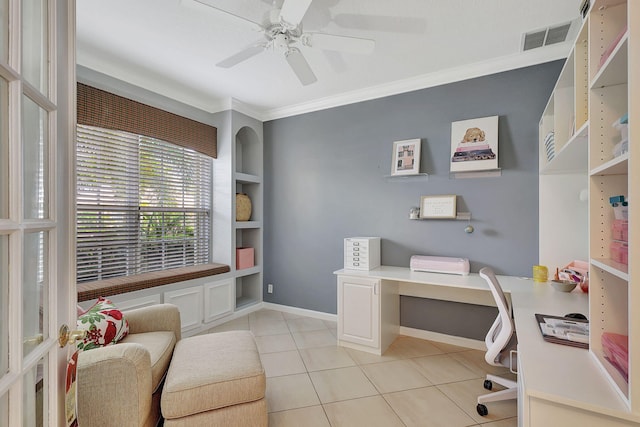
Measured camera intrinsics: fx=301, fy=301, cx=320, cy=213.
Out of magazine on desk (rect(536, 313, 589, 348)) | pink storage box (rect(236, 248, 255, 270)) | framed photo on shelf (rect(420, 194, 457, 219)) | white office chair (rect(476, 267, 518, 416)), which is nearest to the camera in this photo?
magazine on desk (rect(536, 313, 589, 348))

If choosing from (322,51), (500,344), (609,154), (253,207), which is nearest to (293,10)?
(322,51)

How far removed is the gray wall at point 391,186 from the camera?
2.64m

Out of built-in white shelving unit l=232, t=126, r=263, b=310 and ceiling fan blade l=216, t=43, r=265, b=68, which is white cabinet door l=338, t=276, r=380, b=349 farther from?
ceiling fan blade l=216, t=43, r=265, b=68

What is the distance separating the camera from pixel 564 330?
1353 millimetres

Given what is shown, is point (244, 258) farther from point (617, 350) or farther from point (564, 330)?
point (617, 350)

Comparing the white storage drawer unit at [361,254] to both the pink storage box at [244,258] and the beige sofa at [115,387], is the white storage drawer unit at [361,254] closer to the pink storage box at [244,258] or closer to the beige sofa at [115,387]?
the pink storage box at [244,258]

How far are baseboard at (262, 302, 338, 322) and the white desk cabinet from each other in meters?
0.71

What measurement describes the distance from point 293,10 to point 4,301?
1723mm

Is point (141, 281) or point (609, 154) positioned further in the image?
point (141, 281)

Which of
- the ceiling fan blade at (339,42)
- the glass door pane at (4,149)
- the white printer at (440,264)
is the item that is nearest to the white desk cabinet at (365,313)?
the white printer at (440,264)

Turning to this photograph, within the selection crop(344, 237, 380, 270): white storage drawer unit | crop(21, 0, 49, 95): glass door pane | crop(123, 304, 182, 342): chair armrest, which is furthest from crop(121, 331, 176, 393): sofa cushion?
crop(344, 237, 380, 270): white storage drawer unit

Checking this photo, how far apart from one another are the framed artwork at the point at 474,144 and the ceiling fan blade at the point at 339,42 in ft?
4.50

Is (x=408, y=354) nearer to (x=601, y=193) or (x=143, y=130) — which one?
(x=601, y=193)

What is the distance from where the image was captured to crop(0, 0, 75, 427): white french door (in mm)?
593
